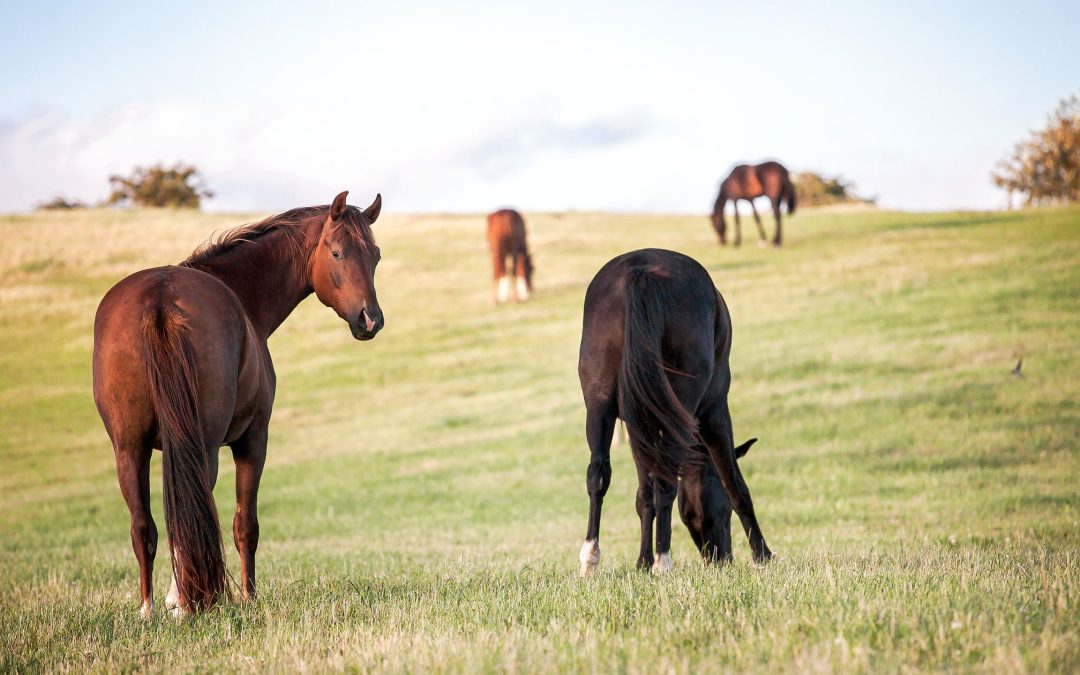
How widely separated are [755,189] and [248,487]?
106 feet

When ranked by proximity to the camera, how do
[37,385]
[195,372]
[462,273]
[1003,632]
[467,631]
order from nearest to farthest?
1. [1003,632]
2. [467,631]
3. [195,372]
4. [37,385]
5. [462,273]

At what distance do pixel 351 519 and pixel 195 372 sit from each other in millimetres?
10311

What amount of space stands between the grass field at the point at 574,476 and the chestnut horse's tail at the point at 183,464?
0.91 feet

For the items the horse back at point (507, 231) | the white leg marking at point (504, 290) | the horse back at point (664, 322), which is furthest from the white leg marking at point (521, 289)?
the horse back at point (664, 322)

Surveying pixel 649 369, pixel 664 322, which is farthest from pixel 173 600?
pixel 664 322

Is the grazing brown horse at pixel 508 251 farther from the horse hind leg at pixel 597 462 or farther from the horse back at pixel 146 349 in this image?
the horse back at pixel 146 349

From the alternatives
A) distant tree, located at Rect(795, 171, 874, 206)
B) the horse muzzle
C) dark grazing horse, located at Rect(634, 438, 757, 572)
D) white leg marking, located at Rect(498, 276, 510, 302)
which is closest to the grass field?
dark grazing horse, located at Rect(634, 438, 757, 572)

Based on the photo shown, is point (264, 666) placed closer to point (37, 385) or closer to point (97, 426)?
point (97, 426)

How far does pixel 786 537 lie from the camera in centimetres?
1112

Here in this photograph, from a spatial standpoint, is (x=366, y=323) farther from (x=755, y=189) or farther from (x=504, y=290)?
(x=755, y=189)

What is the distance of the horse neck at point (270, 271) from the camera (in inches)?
271

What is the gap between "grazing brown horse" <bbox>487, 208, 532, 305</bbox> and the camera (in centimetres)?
3164

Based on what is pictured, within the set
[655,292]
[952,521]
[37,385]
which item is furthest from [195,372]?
[37,385]

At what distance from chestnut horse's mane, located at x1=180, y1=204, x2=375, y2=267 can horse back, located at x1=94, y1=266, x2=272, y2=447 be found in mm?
890
